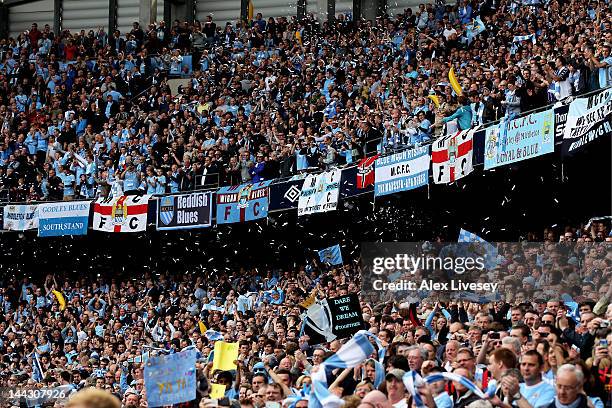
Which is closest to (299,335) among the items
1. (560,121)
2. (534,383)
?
(560,121)

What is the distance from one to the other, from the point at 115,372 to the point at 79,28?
21.0m

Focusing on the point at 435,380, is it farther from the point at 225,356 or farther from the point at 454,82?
the point at 454,82

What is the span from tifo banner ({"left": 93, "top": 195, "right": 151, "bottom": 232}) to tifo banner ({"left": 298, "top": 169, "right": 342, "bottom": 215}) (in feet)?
16.1

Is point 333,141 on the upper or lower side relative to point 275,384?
upper

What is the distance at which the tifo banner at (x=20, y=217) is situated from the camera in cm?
2911

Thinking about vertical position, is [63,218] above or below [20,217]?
below

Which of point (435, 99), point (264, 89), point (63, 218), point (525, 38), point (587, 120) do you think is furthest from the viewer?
point (264, 89)

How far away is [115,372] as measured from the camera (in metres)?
21.6

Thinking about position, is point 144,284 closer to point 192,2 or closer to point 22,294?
point 22,294

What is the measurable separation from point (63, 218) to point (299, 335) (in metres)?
12.7

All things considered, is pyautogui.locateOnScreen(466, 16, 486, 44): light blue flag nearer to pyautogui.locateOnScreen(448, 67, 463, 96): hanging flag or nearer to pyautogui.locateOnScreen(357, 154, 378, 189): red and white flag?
pyautogui.locateOnScreen(448, 67, 463, 96): hanging flag

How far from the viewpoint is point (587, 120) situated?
17031 mm

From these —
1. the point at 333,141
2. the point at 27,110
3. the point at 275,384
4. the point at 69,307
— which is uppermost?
the point at 27,110

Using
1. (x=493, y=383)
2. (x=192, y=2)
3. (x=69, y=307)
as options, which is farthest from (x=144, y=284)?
(x=493, y=383)
